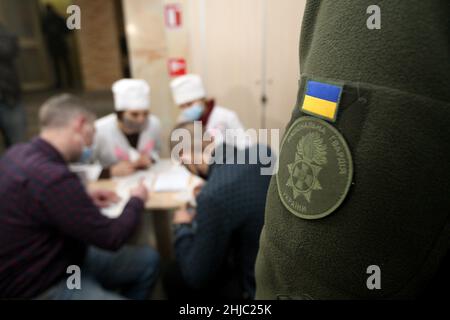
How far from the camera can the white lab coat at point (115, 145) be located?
183 centimetres

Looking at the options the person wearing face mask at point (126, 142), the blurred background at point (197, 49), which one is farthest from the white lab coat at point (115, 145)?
the blurred background at point (197, 49)

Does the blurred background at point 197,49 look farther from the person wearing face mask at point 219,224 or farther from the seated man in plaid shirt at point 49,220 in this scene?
the seated man in plaid shirt at point 49,220

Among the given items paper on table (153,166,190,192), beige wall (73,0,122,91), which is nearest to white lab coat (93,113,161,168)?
paper on table (153,166,190,192)

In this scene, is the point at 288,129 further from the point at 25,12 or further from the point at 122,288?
the point at 25,12

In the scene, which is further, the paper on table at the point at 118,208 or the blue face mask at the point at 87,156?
the blue face mask at the point at 87,156

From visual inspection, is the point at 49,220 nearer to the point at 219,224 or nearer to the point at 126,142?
the point at 219,224

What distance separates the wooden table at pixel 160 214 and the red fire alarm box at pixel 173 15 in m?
0.76

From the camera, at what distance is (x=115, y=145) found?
6.20ft

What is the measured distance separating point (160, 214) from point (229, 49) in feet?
3.79

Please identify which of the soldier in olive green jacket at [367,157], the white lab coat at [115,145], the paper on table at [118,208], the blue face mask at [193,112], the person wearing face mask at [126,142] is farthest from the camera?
the white lab coat at [115,145]

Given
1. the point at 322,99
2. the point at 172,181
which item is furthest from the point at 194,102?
the point at 322,99
